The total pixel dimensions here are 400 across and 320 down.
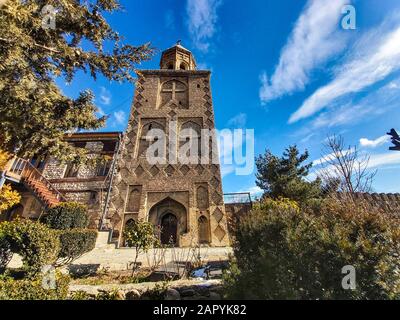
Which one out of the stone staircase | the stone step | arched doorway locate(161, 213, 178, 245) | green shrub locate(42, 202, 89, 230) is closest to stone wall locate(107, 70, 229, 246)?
arched doorway locate(161, 213, 178, 245)

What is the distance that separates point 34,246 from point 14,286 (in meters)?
2.67

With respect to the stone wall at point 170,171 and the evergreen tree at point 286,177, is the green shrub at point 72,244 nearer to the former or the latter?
the stone wall at point 170,171

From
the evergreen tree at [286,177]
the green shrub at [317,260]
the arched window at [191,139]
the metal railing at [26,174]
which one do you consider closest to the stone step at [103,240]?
the metal railing at [26,174]

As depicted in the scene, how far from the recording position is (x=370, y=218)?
3703mm

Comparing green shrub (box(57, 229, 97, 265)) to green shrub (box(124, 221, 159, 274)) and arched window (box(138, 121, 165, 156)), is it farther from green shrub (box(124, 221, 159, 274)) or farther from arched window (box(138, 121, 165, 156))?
arched window (box(138, 121, 165, 156))

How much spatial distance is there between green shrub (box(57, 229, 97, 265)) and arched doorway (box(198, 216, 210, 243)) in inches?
262

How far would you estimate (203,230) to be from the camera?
13.4 metres

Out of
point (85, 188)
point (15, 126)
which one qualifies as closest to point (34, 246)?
point (15, 126)

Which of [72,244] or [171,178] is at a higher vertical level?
[171,178]

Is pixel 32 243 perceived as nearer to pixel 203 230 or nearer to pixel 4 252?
pixel 4 252

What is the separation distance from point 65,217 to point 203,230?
7.69 meters

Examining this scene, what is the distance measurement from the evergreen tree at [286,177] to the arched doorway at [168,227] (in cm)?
839

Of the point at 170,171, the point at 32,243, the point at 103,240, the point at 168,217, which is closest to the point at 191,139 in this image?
the point at 170,171

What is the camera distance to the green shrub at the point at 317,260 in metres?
2.79
